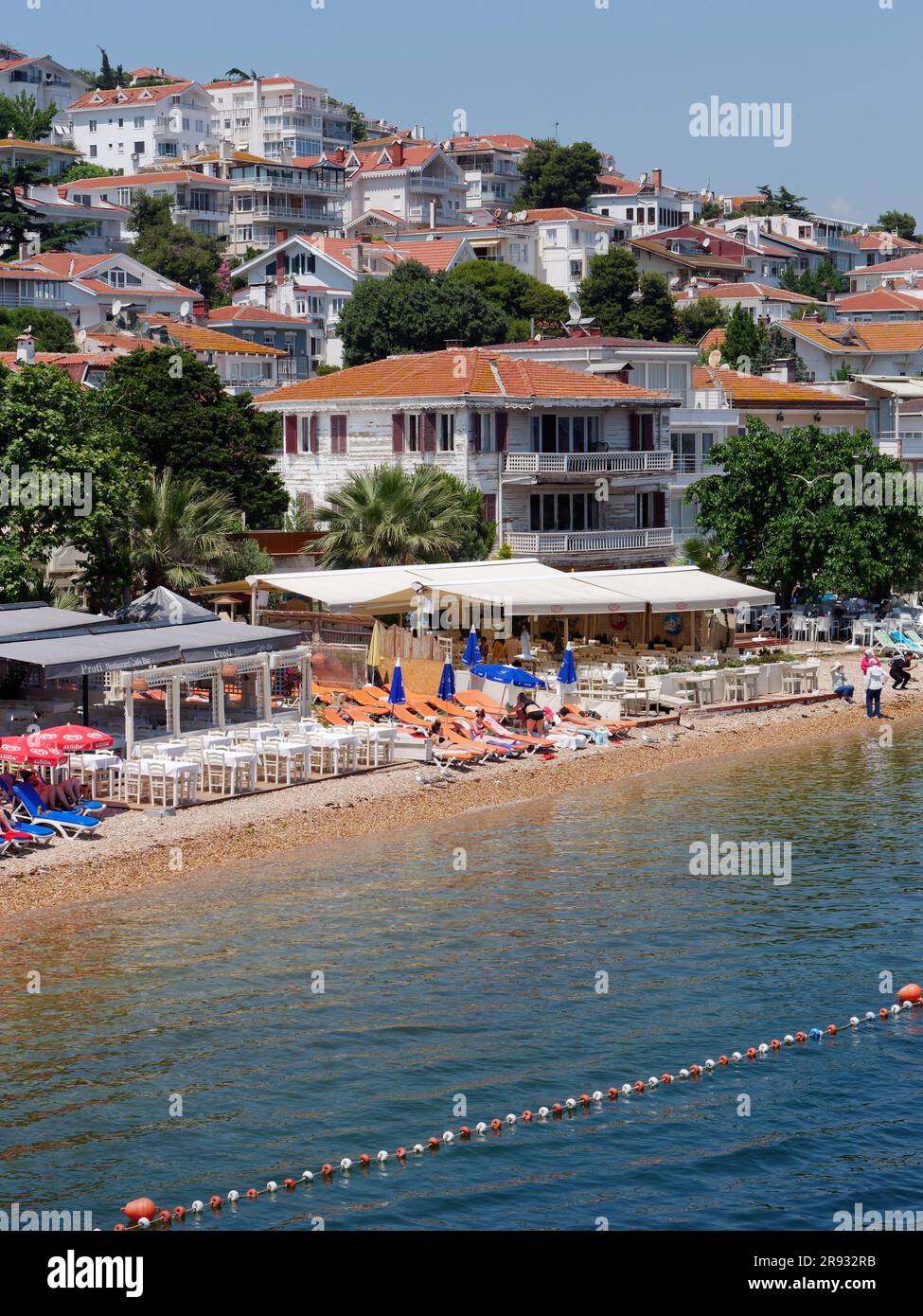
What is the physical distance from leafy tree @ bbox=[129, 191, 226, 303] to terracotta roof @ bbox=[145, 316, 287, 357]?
2942 centimetres

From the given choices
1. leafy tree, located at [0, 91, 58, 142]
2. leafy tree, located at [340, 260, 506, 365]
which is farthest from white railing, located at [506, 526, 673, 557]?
leafy tree, located at [0, 91, 58, 142]

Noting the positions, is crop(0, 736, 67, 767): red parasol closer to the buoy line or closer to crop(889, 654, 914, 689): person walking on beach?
the buoy line

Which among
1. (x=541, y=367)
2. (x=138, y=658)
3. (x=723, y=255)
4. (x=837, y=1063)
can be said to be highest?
(x=723, y=255)

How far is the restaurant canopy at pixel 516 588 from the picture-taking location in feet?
131

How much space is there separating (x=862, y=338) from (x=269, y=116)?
9979cm

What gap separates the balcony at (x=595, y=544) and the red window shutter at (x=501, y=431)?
269 centimetres

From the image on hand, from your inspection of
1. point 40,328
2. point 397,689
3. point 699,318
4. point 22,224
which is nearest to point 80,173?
point 22,224

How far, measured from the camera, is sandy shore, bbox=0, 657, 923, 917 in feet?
87.8

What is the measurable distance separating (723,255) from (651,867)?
126 metres

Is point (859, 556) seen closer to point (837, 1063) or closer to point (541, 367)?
point (541, 367)

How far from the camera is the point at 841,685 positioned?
152ft

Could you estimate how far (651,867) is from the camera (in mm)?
29172

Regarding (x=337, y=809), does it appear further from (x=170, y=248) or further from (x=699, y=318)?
(x=170, y=248)
